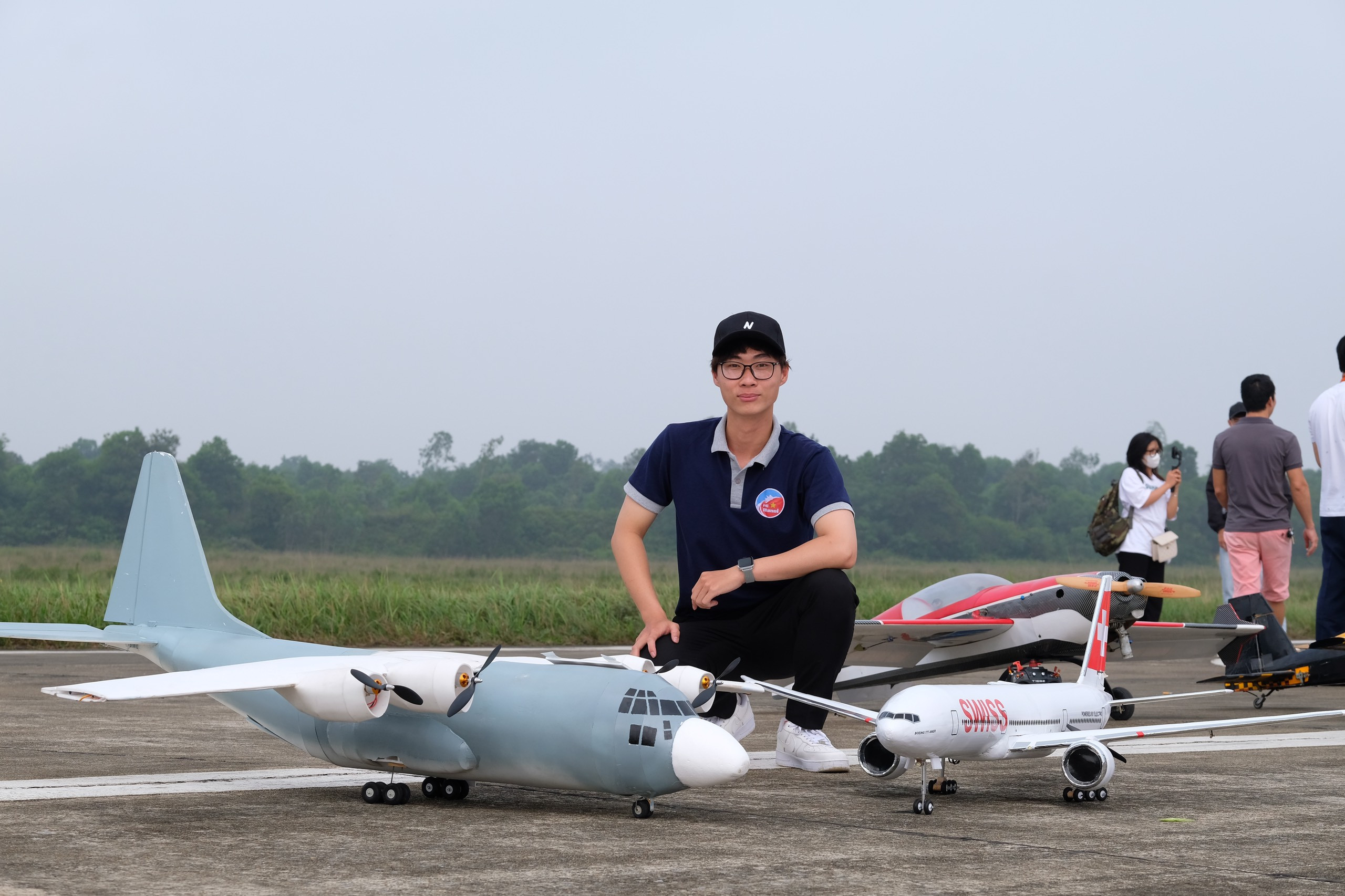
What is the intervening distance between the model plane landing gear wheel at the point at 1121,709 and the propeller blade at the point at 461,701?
5.22m

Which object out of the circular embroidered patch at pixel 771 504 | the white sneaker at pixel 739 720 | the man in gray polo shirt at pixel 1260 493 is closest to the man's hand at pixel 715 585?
the circular embroidered patch at pixel 771 504

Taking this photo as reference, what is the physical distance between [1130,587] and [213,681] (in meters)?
5.64

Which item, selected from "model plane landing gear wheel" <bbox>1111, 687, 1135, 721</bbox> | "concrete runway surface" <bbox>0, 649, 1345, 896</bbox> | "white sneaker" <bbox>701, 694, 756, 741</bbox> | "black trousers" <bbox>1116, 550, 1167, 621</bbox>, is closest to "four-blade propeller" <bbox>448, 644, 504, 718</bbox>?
"concrete runway surface" <bbox>0, 649, 1345, 896</bbox>

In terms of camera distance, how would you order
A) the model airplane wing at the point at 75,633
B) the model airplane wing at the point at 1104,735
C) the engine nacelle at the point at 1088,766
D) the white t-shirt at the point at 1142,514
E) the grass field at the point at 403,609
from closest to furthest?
the model airplane wing at the point at 1104,735, the engine nacelle at the point at 1088,766, the model airplane wing at the point at 75,633, the white t-shirt at the point at 1142,514, the grass field at the point at 403,609

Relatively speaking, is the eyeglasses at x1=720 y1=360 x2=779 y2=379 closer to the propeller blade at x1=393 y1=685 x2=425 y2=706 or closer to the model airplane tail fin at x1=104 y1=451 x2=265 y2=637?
the propeller blade at x1=393 y1=685 x2=425 y2=706

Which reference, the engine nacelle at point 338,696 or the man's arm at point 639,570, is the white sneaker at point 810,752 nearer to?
the man's arm at point 639,570

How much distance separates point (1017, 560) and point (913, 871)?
9282 centimetres

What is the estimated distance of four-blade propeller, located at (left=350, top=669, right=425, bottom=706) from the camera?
5.08 meters

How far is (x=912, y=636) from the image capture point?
9672 millimetres

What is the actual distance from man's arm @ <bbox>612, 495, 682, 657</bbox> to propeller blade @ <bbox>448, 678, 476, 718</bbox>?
3.60 feet

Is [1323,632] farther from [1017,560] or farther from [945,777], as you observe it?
[1017,560]

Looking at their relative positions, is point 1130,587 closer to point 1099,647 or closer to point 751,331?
point 1099,647

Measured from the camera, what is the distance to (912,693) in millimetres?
5410

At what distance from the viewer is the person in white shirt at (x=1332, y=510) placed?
30.3 ft
